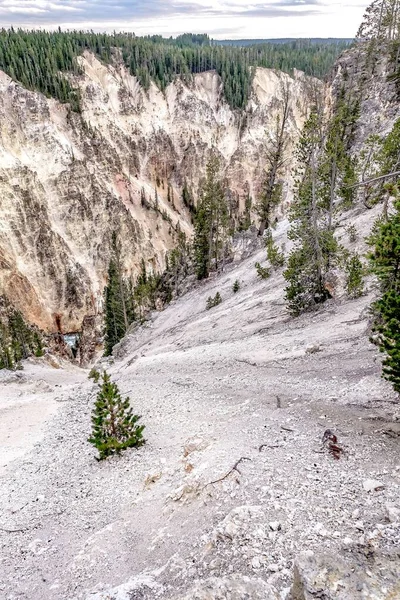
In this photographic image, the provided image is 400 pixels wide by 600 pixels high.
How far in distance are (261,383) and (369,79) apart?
2277 inches

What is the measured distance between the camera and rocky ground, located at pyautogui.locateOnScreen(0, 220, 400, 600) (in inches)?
216

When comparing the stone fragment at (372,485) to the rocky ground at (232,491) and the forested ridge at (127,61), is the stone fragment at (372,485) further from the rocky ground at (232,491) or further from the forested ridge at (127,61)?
the forested ridge at (127,61)

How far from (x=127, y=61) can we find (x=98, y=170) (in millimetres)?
39352

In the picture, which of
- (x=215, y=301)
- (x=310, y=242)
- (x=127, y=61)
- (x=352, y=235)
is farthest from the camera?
(x=127, y=61)

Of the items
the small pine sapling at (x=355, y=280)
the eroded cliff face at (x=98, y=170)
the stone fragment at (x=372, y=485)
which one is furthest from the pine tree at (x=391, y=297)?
the eroded cliff face at (x=98, y=170)

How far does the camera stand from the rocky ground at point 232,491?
18.0ft

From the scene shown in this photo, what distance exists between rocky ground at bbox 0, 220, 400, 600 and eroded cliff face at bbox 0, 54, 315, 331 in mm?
39169

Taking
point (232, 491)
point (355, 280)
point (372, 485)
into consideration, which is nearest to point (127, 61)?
point (355, 280)

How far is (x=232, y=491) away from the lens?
7.61 meters

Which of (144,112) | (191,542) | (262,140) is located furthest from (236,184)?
(191,542)

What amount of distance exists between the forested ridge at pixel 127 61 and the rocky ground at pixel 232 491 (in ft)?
254

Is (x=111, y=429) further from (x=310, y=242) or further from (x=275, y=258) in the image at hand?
(x=275, y=258)

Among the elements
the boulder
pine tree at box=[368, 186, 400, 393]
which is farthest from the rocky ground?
pine tree at box=[368, 186, 400, 393]

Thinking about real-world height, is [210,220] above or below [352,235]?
above
